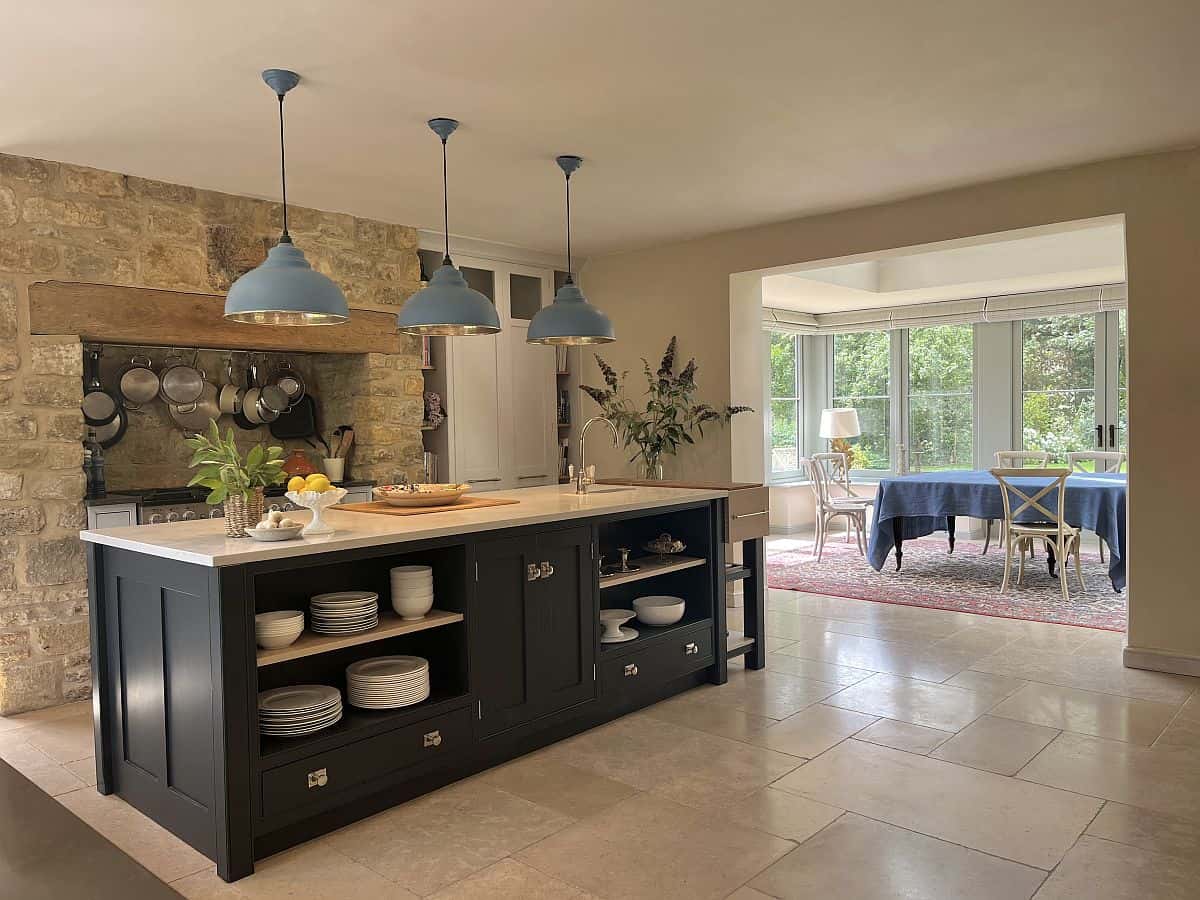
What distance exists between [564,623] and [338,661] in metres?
0.85

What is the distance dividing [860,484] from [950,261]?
2.74 meters

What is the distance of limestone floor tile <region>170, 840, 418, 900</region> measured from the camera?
2.44m

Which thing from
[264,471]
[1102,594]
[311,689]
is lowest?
[1102,594]

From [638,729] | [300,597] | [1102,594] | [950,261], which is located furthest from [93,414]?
[950,261]

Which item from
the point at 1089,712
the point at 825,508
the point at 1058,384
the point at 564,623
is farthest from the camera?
the point at 1058,384

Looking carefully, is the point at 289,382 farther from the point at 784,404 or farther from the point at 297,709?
the point at 784,404

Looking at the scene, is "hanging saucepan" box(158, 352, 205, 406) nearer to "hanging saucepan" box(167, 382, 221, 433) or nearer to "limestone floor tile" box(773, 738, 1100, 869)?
"hanging saucepan" box(167, 382, 221, 433)

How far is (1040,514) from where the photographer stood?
651 cm

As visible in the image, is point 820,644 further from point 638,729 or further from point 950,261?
point 950,261

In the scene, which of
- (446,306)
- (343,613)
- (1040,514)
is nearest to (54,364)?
(446,306)

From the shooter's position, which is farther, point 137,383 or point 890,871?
point 137,383

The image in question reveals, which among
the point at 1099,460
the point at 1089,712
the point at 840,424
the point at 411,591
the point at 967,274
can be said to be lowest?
the point at 1089,712

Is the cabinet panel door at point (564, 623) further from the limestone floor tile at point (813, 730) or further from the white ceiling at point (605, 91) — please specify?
the white ceiling at point (605, 91)

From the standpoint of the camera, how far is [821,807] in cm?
293
